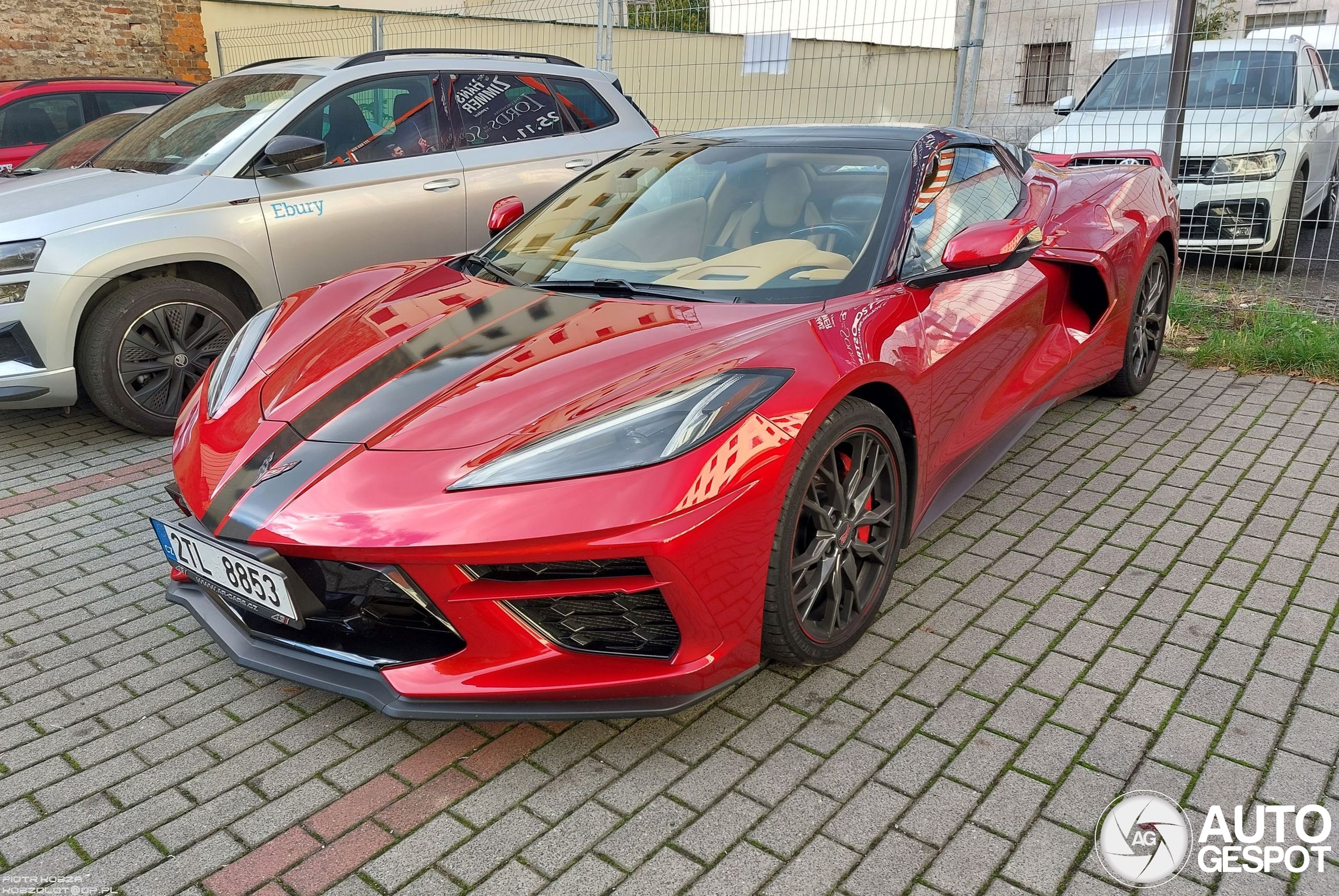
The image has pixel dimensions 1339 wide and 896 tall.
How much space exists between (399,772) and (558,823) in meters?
0.44

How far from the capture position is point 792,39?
28.8 ft

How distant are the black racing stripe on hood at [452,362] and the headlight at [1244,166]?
594 cm

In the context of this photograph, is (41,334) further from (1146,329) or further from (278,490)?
(1146,329)

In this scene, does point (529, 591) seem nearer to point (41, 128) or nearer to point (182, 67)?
point (41, 128)

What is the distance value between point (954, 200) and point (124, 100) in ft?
25.6

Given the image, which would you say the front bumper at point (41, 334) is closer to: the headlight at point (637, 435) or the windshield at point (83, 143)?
the windshield at point (83, 143)

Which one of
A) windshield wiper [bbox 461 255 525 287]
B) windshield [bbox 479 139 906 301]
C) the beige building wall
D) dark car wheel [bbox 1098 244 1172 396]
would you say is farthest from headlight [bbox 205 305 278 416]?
the beige building wall

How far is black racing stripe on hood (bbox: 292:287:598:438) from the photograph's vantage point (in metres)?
2.54

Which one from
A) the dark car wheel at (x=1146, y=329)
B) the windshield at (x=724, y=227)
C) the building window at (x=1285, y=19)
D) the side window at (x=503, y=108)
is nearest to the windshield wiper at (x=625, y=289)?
the windshield at (x=724, y=227)

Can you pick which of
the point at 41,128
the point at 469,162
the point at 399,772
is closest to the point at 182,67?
the point at 41,128

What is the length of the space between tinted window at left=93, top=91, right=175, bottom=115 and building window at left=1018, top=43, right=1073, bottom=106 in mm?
7289

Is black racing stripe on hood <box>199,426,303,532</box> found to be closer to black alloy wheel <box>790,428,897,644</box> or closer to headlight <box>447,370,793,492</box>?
headlight <box>447,370,793,492</box>

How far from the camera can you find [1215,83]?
8047mm

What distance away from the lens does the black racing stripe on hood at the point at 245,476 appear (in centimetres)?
236
